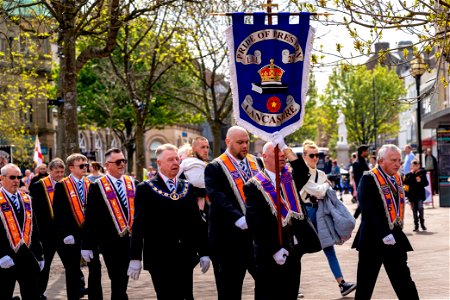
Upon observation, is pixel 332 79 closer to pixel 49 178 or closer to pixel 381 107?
pixel 381 107

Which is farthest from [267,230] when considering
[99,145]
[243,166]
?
[99,145]

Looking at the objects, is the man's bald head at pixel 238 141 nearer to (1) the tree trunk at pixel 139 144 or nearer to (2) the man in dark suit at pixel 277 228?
(2) the man in dark suit at pixel 277 228

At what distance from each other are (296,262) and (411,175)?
1433cm

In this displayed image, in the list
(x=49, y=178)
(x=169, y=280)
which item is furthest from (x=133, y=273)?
(x=49, y=178)

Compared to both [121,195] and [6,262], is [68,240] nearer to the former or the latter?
[121,195]

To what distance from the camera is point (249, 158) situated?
9984 millimetres

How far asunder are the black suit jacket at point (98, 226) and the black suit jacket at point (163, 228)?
4.98 ft

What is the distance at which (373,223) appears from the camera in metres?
9.76

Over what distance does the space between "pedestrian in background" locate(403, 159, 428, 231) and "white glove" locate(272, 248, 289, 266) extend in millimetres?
13679

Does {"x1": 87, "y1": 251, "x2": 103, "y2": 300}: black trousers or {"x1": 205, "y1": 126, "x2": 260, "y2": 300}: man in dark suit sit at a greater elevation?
{"x1": 205, "y1": 126, "x2": 260, "y2": 300}: man in dark suit

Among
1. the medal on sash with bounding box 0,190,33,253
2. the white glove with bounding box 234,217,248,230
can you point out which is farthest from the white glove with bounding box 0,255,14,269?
the white glove with bounding box 234,217,248,230

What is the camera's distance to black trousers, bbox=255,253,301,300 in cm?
828

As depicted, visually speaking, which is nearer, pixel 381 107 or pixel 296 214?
pixel 296 214

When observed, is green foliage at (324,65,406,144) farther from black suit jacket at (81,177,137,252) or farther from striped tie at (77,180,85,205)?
black suit jacket at (81,177,137,252)
